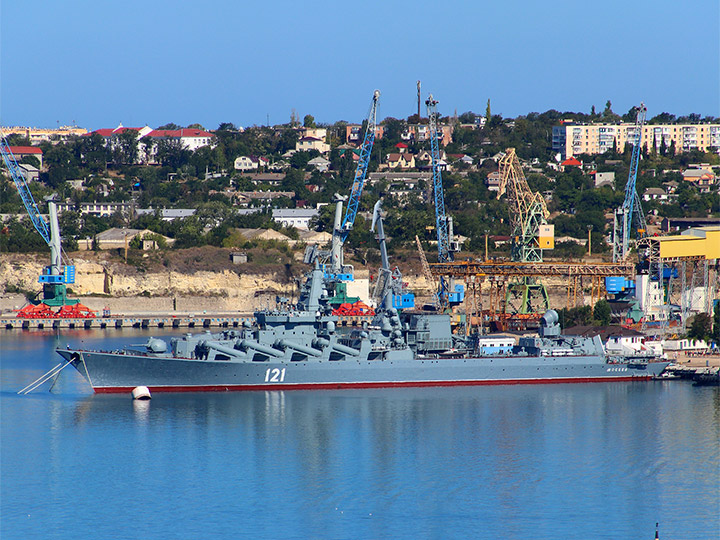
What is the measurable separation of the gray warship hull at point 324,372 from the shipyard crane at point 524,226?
84.8 feet

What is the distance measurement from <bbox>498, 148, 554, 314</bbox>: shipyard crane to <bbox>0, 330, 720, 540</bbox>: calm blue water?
29.6 metres

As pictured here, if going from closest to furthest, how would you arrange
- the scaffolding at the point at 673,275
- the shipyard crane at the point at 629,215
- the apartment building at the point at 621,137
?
1. the scaffolding at the point at 673,275
2. the shipyard crane at the point at 629,215
3. the apartment building at the point at 621,137

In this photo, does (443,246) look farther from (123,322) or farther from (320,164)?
(320,164)

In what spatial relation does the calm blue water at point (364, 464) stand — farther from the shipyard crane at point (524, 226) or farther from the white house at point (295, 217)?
the white house at point (295, 217)

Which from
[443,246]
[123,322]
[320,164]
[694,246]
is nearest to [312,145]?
[320,164]

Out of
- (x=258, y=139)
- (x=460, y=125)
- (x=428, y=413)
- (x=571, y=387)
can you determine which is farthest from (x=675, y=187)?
(x=428, y=413)

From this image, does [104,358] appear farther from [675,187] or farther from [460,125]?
[460,125]

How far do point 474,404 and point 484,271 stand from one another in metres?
29.6

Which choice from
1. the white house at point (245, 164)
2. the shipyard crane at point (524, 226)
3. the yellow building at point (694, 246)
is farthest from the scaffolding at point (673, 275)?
the white house at point (245, 164)

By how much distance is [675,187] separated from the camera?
124625 mm

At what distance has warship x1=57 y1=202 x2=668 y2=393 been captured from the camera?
50469mm

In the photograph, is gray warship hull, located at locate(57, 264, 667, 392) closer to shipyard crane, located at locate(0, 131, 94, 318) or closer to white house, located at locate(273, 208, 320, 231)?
shipyard crane, located at locate(0, 131, 94, 318)

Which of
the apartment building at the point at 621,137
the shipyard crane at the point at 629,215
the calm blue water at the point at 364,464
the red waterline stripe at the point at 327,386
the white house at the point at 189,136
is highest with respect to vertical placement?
the white house at the point at 189,136

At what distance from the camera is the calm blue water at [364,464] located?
3244 cm
